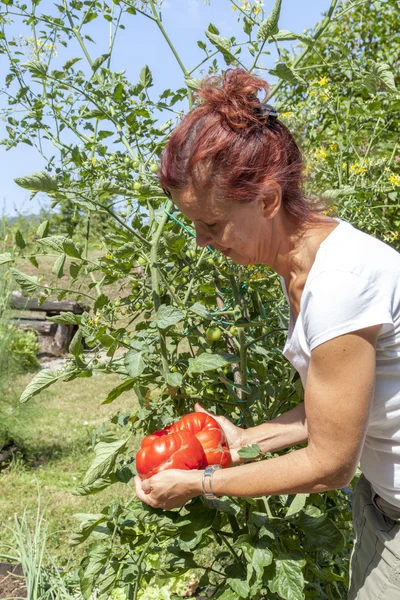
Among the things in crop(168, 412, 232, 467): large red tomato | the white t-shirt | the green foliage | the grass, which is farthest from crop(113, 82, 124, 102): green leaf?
the grass

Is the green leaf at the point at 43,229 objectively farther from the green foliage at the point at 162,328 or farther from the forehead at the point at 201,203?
the forehead at the point at 201,203

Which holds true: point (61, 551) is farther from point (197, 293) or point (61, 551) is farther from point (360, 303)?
point (360, 303)

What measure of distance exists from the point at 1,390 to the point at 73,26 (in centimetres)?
271

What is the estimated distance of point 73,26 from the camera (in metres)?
1.98

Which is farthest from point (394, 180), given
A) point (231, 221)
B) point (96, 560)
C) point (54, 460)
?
point (54, 460)

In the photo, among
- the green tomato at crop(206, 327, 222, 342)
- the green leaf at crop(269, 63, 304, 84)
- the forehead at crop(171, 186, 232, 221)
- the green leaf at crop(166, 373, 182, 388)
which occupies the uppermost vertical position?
the green leaf at crop(269, 63, 304, 84)

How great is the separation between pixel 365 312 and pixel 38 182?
2.52 ft

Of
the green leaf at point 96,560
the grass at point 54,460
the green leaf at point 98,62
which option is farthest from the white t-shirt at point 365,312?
the grass at point 54,460

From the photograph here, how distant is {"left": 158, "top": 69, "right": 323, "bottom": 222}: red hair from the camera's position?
50.5 inches

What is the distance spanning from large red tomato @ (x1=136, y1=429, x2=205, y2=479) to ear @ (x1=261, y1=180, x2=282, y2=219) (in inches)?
20.7

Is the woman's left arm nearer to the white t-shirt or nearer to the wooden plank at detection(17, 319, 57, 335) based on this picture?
the white t-shirt

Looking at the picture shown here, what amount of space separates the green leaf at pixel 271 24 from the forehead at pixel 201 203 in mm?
466

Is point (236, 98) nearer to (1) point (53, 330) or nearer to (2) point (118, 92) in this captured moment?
(2) point (118, 92)

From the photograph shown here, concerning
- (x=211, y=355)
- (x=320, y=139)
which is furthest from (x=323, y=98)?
(x=211, y=355)
